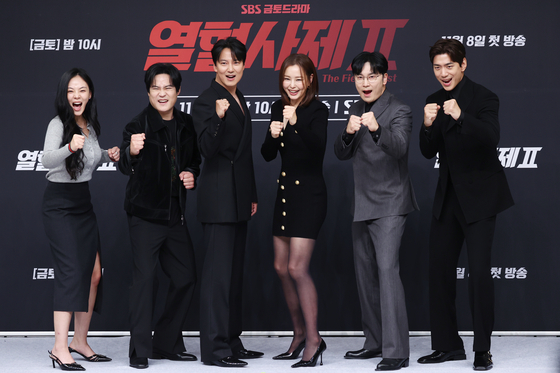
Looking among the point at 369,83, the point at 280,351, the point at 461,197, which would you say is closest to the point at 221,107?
the point at 369,83

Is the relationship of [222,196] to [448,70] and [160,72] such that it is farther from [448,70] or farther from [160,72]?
[448,70]

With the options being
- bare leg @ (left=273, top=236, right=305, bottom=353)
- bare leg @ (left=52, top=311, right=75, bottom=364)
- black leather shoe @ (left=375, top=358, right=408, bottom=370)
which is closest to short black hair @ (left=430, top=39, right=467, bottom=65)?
bare leg @ (left=273, top=236, right=305, bottom=353)

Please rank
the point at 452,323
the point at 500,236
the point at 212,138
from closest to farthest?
the point at 212,138, the point at 452,323, the point at 500,236

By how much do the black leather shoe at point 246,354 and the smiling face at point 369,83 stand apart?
171cm

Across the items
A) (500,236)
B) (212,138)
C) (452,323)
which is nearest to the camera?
(212,138)

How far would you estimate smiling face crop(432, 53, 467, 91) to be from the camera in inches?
133

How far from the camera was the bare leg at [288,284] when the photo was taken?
354 centimetres

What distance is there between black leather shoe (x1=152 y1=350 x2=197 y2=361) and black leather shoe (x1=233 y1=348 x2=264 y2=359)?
10.1 inches

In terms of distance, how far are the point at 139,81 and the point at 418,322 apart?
2704 millimetres

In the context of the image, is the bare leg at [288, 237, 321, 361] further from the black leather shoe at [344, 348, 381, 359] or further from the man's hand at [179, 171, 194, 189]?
the man's hand at [179, 171, 194, 189]

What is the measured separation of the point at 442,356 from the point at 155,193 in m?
1.93

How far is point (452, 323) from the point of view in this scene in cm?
353

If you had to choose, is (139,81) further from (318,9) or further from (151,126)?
(318,9)

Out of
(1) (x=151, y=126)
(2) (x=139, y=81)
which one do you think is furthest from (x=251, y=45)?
(1) (x=151, y=126)
